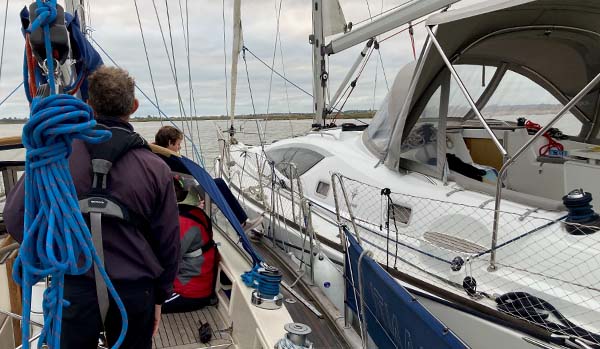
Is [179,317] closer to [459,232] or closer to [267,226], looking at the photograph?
[459,232]

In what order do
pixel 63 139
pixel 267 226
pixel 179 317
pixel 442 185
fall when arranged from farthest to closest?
pixel 267 226, pixel 442 185, pixel 179 317, pixel 63 139

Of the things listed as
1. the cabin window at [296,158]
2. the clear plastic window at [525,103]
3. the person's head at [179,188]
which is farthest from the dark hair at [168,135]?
the clear plastic window at [525,103]

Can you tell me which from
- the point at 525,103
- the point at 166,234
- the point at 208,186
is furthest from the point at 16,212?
the point at 525,103

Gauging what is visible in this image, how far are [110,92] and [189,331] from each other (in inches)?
73.4

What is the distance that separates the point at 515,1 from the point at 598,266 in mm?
1907

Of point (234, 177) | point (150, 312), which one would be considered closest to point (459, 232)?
point (150, 312)

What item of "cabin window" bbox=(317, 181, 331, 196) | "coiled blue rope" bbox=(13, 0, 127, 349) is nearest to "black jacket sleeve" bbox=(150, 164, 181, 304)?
"coiled blue rope" bbox=(13, 0, 127, 349)

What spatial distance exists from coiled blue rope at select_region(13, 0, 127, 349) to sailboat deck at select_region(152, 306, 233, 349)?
5.10 feet

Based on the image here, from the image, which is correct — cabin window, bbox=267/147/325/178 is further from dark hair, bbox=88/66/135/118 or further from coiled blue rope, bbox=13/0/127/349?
coiled blue rope, bbox=13/0/127/349

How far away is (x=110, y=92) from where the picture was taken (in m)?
1.77

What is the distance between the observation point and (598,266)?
2.97 meters

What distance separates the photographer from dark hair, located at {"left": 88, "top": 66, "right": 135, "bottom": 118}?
1.76 metres

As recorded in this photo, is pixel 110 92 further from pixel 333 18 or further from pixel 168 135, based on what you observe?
pixel 333 18

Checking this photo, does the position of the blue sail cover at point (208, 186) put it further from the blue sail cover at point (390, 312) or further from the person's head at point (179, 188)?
the blue sail cover at point (390, 312)
